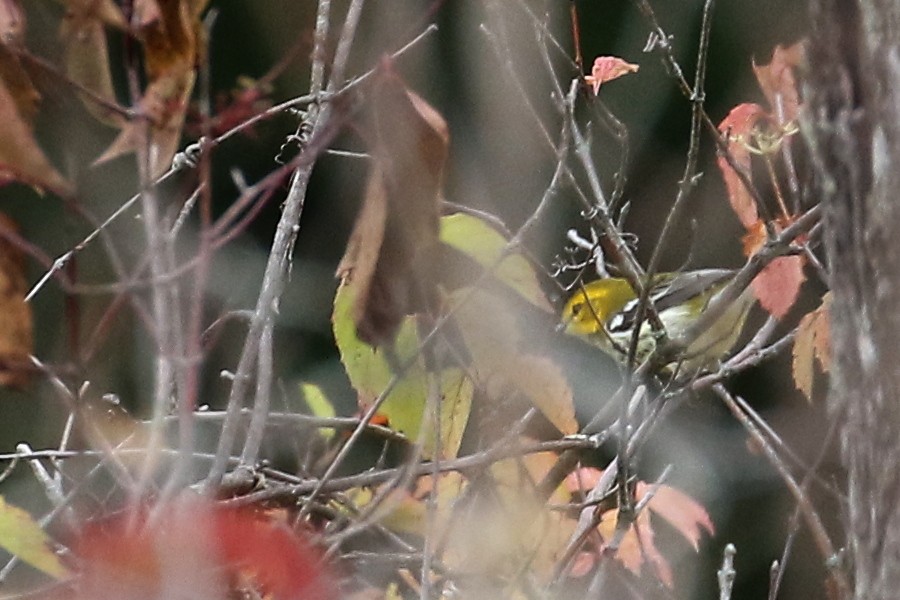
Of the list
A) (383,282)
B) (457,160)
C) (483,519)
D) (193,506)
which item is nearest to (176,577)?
(193,506)

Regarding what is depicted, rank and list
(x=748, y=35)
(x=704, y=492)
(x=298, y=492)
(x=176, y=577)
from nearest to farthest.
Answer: (x=176, y=577), (x=298, y=492), (x=748, y=35), (x=704, y=492)

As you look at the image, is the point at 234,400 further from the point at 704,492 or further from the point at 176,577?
the point at 704,492

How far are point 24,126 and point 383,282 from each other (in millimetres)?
375

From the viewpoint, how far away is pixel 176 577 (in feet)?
2.81

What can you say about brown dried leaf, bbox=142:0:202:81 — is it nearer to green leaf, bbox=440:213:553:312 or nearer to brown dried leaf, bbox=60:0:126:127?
brown dried leaf, bbox=60:0:126:127

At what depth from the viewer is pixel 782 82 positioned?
1.99 metres

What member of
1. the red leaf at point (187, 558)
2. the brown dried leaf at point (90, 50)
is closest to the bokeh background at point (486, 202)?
the brown dried leaf at point (90, 50)

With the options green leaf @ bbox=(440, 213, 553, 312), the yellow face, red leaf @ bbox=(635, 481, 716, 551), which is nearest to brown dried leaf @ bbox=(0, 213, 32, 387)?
green leaf @ bbox=(440, 213, 553, 312)

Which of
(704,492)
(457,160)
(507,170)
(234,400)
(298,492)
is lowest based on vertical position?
(704,492)

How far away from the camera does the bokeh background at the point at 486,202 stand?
1.57 m

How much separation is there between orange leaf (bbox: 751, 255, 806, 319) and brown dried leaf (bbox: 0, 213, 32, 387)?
4.20 ft

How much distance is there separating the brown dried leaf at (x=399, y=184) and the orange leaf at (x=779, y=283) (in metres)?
0.99

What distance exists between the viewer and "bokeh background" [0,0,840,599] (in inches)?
61.7

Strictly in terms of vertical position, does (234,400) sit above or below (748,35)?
below
